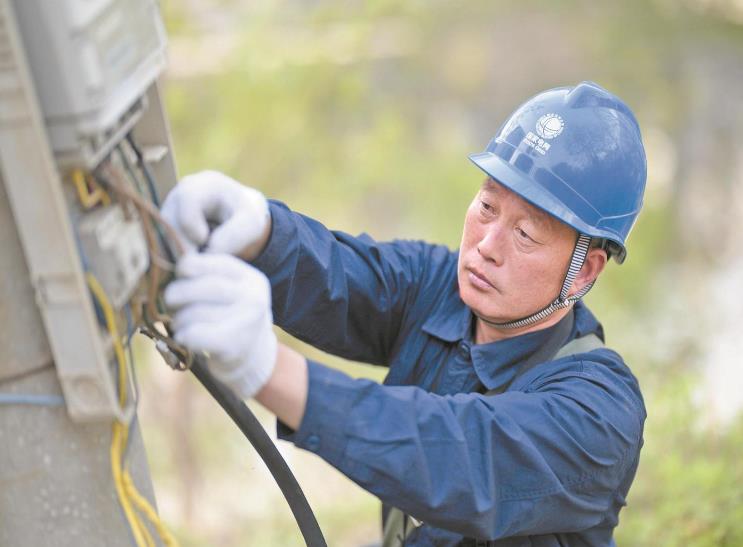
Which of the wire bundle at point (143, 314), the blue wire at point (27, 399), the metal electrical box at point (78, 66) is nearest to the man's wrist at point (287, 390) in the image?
the wire bundle at point (143, 314)

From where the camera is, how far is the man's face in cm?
189

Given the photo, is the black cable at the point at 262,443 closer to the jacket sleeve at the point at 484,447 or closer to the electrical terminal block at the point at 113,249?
the jacket sleeve at the point at 484,447

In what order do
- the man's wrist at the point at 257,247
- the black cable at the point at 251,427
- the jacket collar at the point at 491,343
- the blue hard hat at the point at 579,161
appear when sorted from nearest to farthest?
the black cable at the point at 251,427, the man's wrist at the point at 257,247, the blue hard hat at the point at 579,161, the jacket collar at the point at 491,343

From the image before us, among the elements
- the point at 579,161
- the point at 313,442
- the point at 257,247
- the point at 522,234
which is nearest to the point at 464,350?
the point at 522,234

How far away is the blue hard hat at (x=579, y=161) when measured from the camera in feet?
6.12

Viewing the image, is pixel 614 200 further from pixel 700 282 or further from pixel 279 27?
pixel 700 282

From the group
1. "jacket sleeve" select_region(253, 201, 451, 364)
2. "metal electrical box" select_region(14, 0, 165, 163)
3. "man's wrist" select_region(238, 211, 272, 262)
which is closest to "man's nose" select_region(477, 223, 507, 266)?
"jacket sleeve" select_region(253, 201, 451, 364)

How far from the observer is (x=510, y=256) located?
6.19 feet

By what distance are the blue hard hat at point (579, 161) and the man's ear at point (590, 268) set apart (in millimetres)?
54

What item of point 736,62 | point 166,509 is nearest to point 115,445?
point 166,509

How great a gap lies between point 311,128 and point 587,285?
4146 mm

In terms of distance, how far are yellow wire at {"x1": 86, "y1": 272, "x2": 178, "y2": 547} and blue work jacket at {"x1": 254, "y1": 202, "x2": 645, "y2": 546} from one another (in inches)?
10.2

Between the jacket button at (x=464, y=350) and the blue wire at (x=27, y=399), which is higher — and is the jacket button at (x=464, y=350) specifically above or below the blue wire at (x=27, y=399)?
below

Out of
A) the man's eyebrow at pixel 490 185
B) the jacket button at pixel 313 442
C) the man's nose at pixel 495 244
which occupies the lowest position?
the jacket button at pixel 313 442
